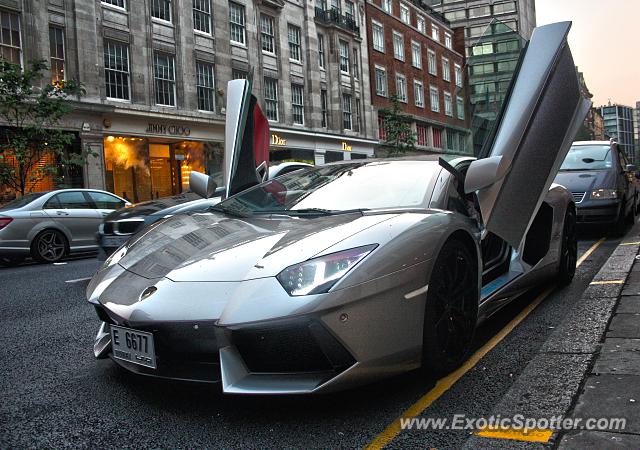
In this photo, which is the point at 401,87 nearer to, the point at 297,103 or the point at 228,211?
the point at 297,103

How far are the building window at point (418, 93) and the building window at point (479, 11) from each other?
3844 centimetres

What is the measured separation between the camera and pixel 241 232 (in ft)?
9.85

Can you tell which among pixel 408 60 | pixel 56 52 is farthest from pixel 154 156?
pixel 408 60

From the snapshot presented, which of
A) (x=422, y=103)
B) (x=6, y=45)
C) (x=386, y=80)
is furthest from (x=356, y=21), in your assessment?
(x=6, y=45)

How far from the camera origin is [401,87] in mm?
38500

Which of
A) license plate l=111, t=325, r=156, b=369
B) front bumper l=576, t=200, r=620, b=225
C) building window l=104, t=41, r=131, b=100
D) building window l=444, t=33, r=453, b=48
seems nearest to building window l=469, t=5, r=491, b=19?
building window l=444, t=33, r=453, b=48

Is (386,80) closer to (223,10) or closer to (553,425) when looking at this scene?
(223,10)

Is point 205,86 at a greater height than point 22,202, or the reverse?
point 205,86

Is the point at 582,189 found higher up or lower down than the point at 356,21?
lower down

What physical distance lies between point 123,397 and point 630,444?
7.24 ft

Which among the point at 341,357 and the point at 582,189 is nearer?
the point at 341,357

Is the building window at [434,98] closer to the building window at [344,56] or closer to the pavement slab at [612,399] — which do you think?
the building window at [344,56]

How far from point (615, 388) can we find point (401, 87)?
3780 centimetres

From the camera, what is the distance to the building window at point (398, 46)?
1499 inches
